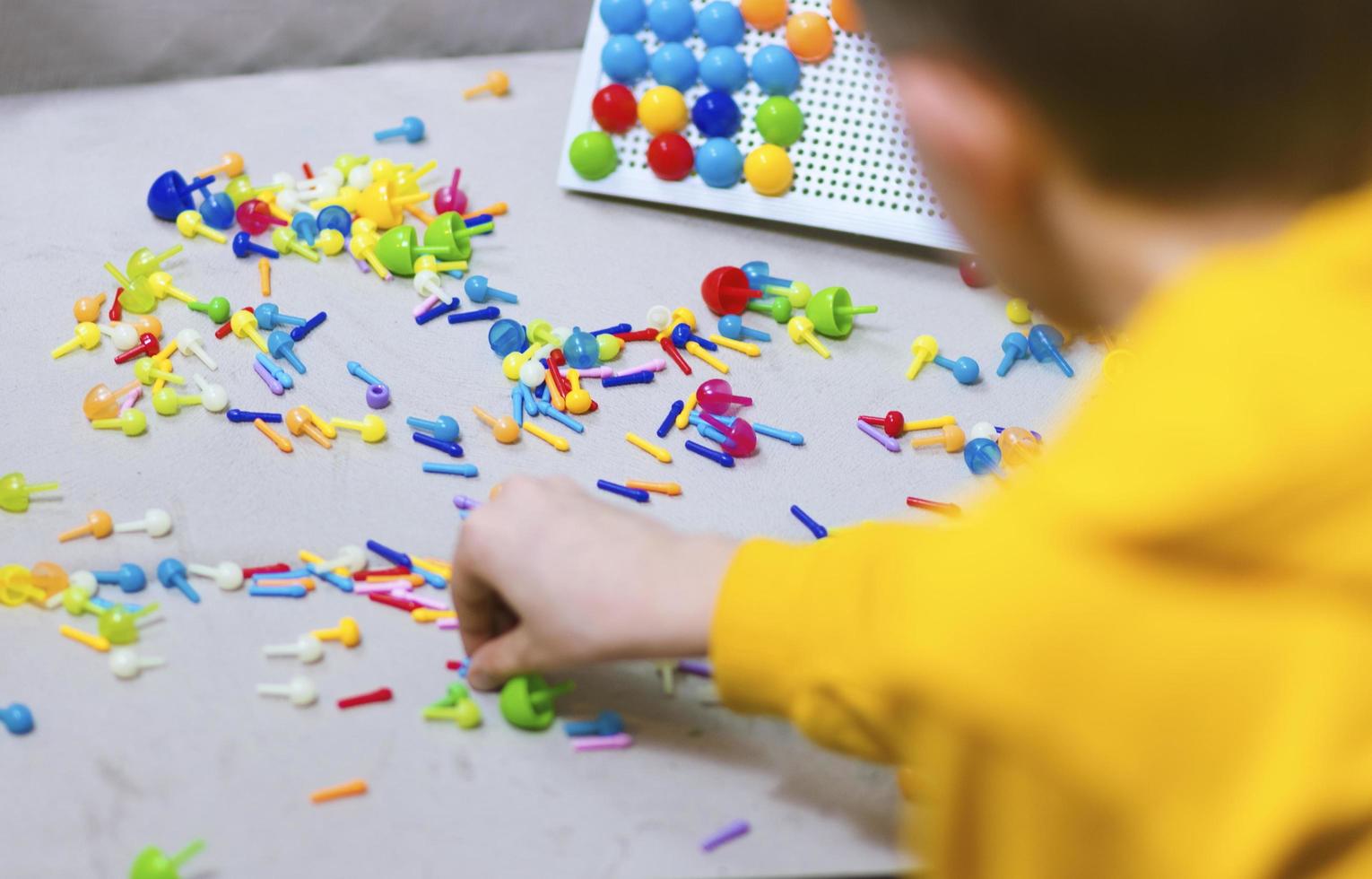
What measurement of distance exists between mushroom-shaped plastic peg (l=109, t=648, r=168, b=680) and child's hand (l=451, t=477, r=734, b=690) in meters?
0.20

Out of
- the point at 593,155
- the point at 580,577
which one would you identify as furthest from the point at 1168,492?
the point at 593,155

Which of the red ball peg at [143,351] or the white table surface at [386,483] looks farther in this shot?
the red ball peg at [143,351]

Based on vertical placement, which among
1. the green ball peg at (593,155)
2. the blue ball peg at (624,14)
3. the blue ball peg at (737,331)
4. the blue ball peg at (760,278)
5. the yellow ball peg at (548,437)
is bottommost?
the yellow ball peg at (548,437)

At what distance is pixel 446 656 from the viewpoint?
787mm

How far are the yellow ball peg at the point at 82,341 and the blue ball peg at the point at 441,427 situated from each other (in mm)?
274

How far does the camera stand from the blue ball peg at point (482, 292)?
104cm

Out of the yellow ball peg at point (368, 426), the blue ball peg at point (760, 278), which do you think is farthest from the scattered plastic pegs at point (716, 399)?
the yellow ball peg at point (368, 426)

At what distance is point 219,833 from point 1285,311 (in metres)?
0.58

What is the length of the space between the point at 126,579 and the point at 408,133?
1.87 ft

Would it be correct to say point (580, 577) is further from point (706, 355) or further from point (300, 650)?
point (706, 355)

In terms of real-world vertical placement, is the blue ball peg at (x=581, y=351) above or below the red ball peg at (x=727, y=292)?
below

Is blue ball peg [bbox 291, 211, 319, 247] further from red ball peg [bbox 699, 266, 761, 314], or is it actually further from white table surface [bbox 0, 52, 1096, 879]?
red ball peg [bbox 699, 266, 761, 314]

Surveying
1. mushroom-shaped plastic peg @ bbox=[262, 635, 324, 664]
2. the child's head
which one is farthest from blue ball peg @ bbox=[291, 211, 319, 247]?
the child's head

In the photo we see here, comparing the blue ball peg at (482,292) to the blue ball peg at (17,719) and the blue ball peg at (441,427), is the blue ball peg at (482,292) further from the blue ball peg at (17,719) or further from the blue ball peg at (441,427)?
the blue ball peg at (17,719)
